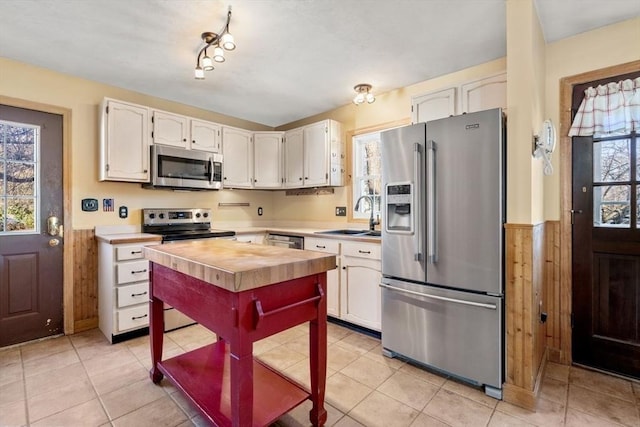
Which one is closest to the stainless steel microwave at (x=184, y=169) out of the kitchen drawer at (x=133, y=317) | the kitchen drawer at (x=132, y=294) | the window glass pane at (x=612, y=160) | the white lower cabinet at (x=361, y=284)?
the kitchen drawer at (x=132, y=294)

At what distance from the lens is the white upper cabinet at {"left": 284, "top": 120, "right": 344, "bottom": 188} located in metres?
3.73

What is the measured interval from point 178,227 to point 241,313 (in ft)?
8.89

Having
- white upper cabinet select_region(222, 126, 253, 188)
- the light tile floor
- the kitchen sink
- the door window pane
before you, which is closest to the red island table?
the light tile floor

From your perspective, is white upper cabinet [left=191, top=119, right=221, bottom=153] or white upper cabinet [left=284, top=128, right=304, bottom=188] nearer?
white upper cabinet [left=191, top=119, right=221, bottom=153]

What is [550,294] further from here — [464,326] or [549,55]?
[549,55]

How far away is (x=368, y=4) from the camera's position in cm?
198

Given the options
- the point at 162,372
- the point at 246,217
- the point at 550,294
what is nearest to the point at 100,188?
the point at 246,217

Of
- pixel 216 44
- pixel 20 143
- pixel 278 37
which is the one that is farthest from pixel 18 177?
pixel 278 37

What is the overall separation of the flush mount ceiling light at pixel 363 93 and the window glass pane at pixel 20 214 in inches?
128

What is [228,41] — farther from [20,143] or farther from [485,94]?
[20,143]

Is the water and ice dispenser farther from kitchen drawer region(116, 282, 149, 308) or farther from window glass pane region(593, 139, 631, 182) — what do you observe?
kitchen drawer region(116, 282, 149, 308)

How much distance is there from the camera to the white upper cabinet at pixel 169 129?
3221mm

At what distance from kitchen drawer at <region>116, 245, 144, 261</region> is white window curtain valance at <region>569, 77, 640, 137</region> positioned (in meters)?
3.78

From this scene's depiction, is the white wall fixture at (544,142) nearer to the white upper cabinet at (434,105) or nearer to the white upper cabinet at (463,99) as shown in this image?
the white upper cabinet at (463,99)
